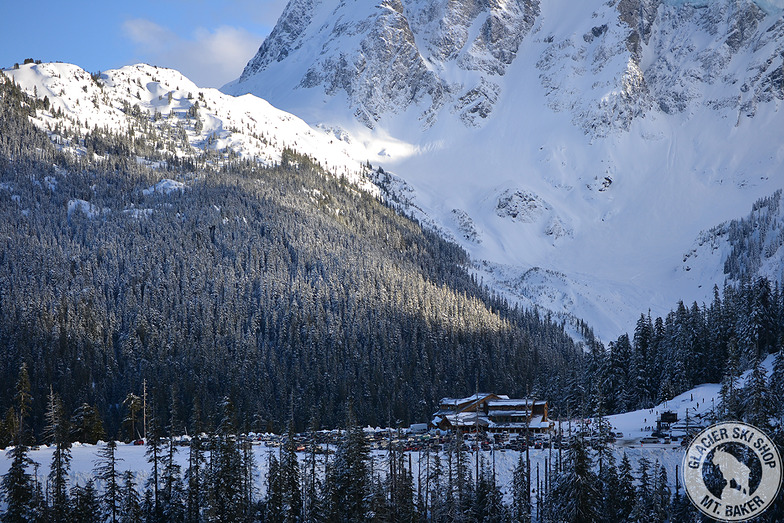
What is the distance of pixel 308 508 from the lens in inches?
2685

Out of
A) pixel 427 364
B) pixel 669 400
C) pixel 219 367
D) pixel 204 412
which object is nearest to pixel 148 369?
pixel 219 367

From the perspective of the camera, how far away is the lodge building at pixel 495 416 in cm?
10644

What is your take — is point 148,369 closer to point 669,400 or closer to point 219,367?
point 219,367

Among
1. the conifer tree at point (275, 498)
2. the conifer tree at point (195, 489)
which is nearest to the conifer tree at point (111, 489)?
the conifer tree at point (195, 489)

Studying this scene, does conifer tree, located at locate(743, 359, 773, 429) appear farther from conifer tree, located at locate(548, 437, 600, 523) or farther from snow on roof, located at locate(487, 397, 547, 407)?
snow on roof, located at locate(487, 397, 547, 407)

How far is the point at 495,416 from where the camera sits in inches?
4456

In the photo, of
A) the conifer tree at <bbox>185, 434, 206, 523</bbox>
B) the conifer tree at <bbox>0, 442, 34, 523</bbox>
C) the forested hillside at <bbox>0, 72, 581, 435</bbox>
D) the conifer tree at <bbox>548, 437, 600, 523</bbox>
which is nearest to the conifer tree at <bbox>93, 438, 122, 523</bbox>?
the conifer tree at <bbox>0, 442, 34, 523</bbox>

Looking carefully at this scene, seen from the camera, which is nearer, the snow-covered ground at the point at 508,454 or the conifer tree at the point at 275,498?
the conifer tree at the point at 275,498

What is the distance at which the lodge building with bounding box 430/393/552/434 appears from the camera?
349 ft

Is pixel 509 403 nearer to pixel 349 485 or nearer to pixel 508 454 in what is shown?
pixel 508 454

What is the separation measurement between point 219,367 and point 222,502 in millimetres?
83022

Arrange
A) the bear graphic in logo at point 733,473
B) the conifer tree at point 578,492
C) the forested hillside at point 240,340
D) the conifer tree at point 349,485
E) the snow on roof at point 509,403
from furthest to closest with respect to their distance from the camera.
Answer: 1. the forested hillside at point 240,340
2. the snow on roof at point 509,403
3. the conifer tree at point 349,485
4. the bear graphic in logo at point 733,473
5. the conifer tree at point 578,492

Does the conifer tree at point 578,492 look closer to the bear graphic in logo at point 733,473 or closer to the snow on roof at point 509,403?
the bear graphic in logo at point 733,473

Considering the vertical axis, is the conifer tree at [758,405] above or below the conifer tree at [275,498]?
above
